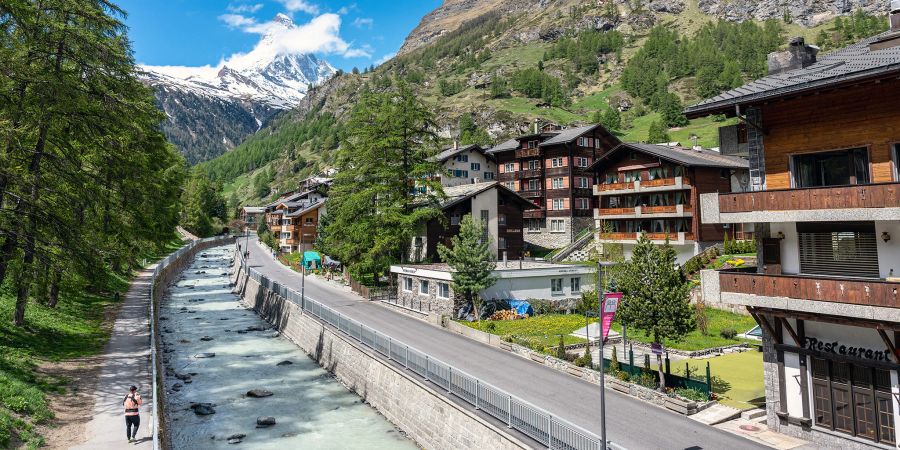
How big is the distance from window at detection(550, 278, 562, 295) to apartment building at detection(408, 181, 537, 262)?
820 cm

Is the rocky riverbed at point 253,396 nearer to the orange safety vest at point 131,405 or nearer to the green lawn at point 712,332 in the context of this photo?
the orange safety vest at point 131,405

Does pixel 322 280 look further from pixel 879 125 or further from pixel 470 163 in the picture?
pixel 879 125

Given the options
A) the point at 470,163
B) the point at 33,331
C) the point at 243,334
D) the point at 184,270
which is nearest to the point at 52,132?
the point at 33,331

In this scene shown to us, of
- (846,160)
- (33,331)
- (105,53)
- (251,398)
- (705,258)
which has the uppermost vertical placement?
(105,53)

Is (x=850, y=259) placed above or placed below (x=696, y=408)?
above

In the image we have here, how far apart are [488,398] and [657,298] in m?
8.92

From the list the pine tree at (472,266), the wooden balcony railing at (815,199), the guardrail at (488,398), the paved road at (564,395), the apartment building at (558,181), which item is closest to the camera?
the wooden balcony railing at (815,199)

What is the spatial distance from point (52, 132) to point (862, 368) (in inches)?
1267

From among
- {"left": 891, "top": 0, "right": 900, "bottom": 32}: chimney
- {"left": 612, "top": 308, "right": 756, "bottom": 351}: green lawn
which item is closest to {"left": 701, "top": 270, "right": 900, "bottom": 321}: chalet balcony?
{"left": 891, "top": 0, "right": 900, "bottom": 32}: chimney

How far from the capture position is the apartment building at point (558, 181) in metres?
63.3

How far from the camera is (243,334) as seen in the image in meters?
41.7

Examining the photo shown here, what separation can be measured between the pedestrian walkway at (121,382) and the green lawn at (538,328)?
699 inches

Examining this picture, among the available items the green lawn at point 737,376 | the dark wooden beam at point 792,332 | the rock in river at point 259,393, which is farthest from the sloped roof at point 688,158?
the rock in river at point 259,393

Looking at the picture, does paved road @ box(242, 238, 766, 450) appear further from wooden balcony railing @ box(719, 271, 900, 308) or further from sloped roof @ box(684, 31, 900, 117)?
sloped roof @ box(684, 31, 900, 117)
